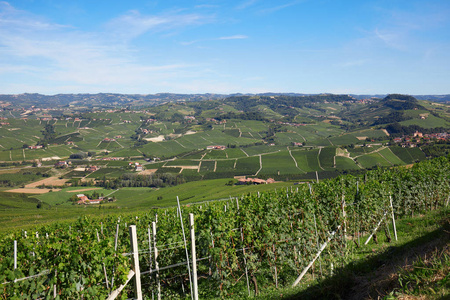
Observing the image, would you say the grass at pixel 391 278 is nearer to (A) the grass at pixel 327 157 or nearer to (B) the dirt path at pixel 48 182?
(A) the grass at pixel 327 157

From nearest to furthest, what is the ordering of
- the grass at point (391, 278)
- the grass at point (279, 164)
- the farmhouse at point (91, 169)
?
the grass at point (391, 278) → the grass at point (279, 164) → the farmhouse at point (91, 169)

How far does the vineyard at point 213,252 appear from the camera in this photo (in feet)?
18.5

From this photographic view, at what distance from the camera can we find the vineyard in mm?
5652

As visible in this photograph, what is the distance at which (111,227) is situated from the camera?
1420 centimetres

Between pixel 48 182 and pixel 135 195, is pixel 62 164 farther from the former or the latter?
pixel 135 195

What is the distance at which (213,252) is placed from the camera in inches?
324

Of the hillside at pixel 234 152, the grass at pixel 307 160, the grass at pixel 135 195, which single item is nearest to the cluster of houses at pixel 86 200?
the grass at pixel 135 195

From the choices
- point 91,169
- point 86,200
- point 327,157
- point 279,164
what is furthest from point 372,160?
point 91,169

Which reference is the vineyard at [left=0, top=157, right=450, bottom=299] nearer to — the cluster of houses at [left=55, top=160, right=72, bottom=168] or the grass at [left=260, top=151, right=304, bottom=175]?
the grass at [left=260, top=151, right=304, bottom=175]

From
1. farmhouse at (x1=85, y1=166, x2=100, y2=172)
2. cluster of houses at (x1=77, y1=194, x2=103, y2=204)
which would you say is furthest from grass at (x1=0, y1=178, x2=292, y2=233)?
farmhouse at (x1=85, y1=166, x2=100, y2=172)

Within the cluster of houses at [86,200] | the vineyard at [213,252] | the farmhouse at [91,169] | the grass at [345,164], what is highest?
the vineyard at [213,252]

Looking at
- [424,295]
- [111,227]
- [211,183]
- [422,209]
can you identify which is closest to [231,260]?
[424,295]

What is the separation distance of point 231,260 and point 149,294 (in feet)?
9.62

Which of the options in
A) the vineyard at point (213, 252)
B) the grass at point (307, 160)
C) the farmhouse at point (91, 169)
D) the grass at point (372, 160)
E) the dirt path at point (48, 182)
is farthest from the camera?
the farmhouse at point (91, 169)
